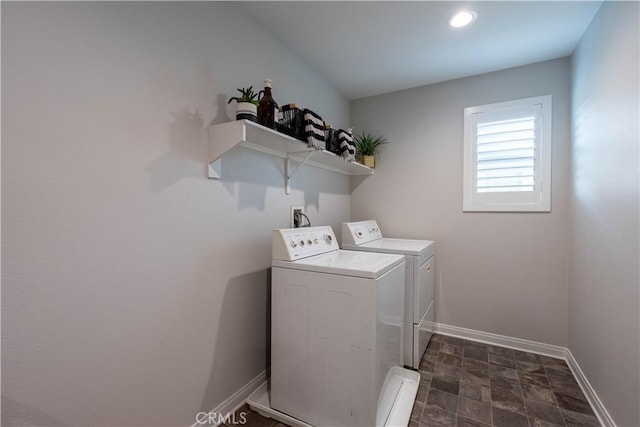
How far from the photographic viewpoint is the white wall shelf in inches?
51.5

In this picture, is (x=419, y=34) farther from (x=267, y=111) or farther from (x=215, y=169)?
(x=215, y=169)

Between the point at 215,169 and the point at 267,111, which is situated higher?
the point at 267,111

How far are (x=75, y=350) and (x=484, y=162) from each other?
2823mm

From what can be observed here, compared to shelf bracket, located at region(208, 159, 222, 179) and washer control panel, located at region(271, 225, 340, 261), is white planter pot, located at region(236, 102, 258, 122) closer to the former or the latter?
shelf bracket, located at region(208, 159, 222, 179)

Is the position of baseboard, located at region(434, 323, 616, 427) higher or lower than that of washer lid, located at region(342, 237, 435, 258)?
lower

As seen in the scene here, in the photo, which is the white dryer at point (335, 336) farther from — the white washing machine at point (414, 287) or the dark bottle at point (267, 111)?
the dark bottle at point (267, 111)

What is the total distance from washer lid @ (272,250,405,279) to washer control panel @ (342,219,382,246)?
1.69 feet

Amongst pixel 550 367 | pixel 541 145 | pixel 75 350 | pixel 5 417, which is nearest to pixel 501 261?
pixel 550 367

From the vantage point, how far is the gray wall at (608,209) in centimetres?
121

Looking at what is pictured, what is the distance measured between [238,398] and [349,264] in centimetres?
103

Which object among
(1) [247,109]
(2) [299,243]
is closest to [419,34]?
(1) [247,109]

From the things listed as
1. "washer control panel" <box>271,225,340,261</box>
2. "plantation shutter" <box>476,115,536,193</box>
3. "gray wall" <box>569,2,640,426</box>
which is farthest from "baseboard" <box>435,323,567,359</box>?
"washer control panel" <box>271,225,340,261</box>

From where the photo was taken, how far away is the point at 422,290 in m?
2.05

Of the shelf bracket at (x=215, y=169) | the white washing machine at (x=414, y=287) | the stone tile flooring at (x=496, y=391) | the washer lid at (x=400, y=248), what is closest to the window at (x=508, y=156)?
the washer lid at (x=400, y=248)
